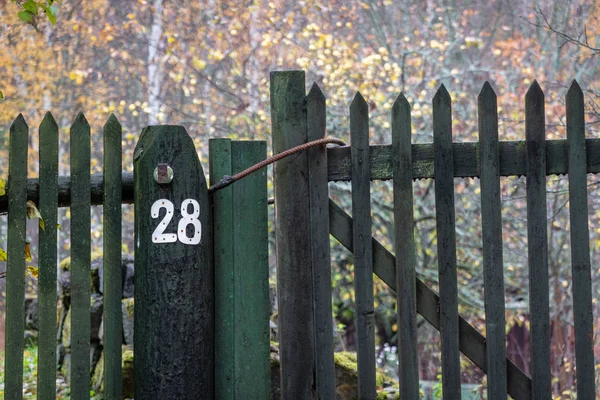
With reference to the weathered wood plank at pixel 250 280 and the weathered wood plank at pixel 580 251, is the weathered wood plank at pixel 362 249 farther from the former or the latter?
the weathered wood plank at pixel 580 251

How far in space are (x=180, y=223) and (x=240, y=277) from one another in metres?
0.39

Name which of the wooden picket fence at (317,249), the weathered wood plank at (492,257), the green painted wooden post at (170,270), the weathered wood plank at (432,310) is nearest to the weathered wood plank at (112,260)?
the wooden picket fence at (317,249)

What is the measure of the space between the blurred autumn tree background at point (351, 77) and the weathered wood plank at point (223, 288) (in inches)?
211

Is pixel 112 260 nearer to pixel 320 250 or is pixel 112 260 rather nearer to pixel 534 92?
pixel 320 250

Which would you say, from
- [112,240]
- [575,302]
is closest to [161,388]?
[112,240]

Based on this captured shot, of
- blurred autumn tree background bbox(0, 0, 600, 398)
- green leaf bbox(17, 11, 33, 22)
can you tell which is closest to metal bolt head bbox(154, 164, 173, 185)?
green leaf bbox(17, 11, 33, 22)

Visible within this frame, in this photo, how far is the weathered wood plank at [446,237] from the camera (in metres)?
2.80

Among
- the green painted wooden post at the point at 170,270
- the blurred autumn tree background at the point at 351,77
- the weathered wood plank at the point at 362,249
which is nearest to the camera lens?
the green painted wooden post at the point at 170,270

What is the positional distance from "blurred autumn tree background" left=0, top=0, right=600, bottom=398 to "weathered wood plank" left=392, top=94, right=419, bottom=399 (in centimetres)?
499

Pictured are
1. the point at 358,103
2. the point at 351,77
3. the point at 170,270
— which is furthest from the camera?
the point at 351,77

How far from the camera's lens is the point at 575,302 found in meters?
2.86

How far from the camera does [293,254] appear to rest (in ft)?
9.27

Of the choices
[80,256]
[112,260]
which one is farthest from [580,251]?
[80,256]

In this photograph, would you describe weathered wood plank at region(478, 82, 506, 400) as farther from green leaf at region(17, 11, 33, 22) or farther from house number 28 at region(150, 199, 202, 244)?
green leaf at region(17, 11, 33, 22)
